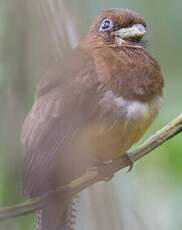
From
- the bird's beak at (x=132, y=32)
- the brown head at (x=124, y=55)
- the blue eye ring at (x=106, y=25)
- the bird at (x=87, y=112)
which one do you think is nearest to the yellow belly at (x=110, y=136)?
the bird at (x=87, y=112)

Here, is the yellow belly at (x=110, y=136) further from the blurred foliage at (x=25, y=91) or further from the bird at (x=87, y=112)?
the blurred foliage at (x=25, y=91)

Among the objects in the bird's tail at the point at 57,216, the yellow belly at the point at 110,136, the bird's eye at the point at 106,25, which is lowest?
the bird's tail at the point at 57,216

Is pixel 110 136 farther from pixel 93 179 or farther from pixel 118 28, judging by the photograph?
pixel 118 28

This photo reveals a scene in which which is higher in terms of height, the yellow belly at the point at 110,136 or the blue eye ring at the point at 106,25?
the blue eye ring at the point at 106,25

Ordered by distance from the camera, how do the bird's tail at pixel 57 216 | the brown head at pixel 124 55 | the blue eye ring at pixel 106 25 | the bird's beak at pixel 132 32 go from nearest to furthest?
the bird's tail at pixel 57 216
the brown head at pixel 124 55
the bird's beak at pixel 132 32
the blue eye ring at pixel 106 25

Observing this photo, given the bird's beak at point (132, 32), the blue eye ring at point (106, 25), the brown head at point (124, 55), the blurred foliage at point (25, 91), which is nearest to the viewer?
the blurred foliage at point (25, 91)

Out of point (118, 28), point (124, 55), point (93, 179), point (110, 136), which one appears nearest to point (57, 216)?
point (110, 136)

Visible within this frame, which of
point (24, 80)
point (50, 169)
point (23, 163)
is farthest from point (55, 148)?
point (24, 80)

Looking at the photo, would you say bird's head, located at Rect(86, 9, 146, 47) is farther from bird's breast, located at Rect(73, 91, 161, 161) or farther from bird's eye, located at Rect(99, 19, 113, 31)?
bird's breast, located at Rect(73, 91, 161, 161)

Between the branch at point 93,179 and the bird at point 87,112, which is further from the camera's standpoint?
the bird at point 87,112
